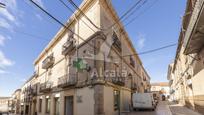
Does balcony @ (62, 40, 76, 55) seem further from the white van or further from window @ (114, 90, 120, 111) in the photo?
the white van

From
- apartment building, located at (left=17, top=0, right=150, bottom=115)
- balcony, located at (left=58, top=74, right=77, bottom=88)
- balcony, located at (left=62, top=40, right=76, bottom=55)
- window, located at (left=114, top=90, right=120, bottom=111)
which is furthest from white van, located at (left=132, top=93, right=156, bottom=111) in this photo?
balcony, located at (left=62, top=40, right=76, bottom=55)

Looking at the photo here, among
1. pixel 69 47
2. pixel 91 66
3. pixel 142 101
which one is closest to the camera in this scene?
pixel 91 66

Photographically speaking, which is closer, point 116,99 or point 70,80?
point 70,80

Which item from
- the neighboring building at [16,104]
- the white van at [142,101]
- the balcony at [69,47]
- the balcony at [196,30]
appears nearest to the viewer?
the balcony at [196,30]

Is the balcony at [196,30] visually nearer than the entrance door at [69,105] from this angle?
Yes

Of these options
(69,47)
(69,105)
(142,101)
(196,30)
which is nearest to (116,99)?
(69,105)

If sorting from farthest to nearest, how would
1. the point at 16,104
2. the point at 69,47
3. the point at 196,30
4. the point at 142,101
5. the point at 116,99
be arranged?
the point at 16,104
the point at 142,101
the point at 69,47
the point at 116,99
the point at 196,30

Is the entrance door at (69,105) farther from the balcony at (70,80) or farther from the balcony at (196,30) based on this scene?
the balcony at (196,30)

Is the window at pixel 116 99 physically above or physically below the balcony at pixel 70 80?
below

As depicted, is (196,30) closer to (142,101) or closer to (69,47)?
(69,47)

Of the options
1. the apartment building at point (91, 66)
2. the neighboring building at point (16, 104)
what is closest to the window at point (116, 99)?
the apartment building at point (91, 66)

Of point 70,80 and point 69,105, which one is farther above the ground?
point 70,80

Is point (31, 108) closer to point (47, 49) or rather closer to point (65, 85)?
point (47, 49)

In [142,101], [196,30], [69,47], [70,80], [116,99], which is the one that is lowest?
[142,101]
